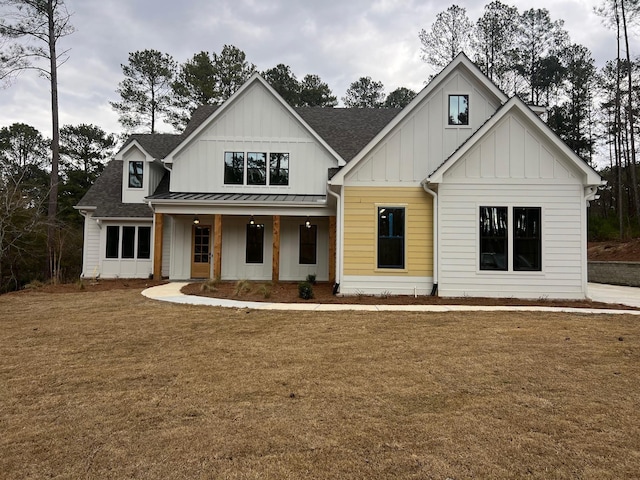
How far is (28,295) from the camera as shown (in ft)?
37.5

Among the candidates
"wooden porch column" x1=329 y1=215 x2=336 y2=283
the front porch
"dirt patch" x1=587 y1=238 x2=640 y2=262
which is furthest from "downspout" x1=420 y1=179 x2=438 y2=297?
"dirt patch" x1=587 y1=238 x2=640 y2=262

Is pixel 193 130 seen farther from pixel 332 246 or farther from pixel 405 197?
pixel 405 197

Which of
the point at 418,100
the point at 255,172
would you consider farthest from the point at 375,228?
the point at 255,172

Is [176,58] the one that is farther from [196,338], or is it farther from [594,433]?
[594,433]

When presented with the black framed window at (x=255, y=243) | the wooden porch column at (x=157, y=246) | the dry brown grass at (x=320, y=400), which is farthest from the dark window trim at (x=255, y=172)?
the dry brown grass at (x=320, y=400)

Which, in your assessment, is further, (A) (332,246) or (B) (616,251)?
(B) (616,251)

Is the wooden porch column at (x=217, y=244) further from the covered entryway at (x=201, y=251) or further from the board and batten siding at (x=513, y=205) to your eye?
the board and batten siding at (x=513, y=205)

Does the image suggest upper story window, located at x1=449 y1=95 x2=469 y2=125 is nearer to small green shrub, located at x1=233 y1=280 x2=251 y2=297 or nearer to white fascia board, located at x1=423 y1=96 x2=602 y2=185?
white fascia board, located at x1=423 y1=96 x2=602 y2=185

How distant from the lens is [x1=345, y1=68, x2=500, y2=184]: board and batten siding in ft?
36.6

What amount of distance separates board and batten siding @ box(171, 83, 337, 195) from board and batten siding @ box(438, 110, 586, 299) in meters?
6.12

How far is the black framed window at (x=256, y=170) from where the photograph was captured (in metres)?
15.2

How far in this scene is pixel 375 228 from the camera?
36.2 feet

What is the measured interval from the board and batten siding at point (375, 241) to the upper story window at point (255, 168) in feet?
16.3

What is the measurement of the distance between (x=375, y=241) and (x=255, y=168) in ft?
21.9
